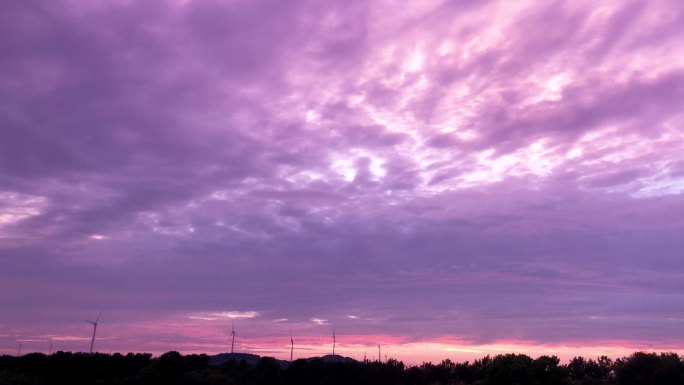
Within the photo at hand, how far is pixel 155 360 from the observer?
9750 cm

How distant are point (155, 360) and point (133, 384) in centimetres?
1284

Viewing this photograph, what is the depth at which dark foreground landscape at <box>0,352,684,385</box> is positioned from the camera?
224 feet

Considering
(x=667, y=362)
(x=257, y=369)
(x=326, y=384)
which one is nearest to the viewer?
(x=667, y=362)

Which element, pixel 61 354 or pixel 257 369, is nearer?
pixel 257 369

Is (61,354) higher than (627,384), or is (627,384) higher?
(61,354)

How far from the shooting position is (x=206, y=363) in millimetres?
97750

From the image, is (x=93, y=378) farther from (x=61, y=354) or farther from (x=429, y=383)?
(x=429, y=383)

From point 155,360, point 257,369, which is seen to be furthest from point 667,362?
point 155,360

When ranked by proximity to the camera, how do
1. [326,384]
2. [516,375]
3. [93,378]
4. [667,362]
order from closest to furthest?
[516,375] < [667,362] < [326,384] < [93,378]

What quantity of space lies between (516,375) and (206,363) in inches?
2073

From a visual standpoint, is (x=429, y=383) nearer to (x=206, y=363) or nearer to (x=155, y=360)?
(x=206, y=363)

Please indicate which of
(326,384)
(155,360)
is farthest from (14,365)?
(326,384)

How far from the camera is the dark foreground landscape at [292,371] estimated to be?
2685 inches

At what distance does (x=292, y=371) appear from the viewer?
9031 centimetres
